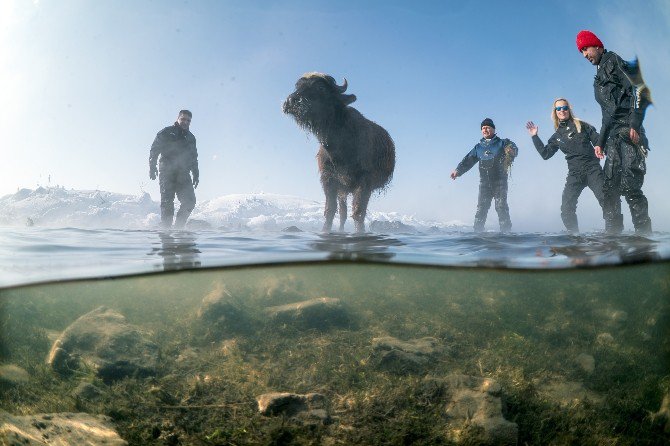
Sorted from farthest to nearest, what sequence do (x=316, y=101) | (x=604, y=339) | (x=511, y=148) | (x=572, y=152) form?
(x=511, y=148) → (x=572, y=152) → (x=316, y=101) → (x=604, y=339)

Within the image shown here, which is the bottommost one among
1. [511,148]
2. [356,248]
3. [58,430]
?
[58,430]

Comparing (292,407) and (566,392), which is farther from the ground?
(292,407)

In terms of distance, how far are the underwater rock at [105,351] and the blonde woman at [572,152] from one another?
30.3ft

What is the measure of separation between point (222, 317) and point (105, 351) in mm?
2522

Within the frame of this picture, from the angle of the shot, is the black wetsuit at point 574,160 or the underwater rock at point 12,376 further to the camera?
the black wetsuit at point 574,160

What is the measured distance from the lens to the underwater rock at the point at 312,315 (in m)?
7.44

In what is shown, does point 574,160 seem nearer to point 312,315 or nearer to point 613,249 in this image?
point 613,249

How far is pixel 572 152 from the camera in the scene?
7.80m

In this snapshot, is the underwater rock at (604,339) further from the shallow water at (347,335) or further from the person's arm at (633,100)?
the person's arm at (633,100)

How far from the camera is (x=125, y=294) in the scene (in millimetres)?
9891

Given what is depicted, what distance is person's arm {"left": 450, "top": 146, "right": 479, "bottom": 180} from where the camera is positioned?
1037 cm

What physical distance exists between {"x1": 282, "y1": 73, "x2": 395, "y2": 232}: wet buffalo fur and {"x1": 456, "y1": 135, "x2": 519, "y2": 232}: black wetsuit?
297cm

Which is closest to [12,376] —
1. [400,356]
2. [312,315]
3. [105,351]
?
[105,351]

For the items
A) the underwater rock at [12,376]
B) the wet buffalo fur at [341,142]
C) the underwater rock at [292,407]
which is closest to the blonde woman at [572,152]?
the wet buffalo fur at [341,142]
